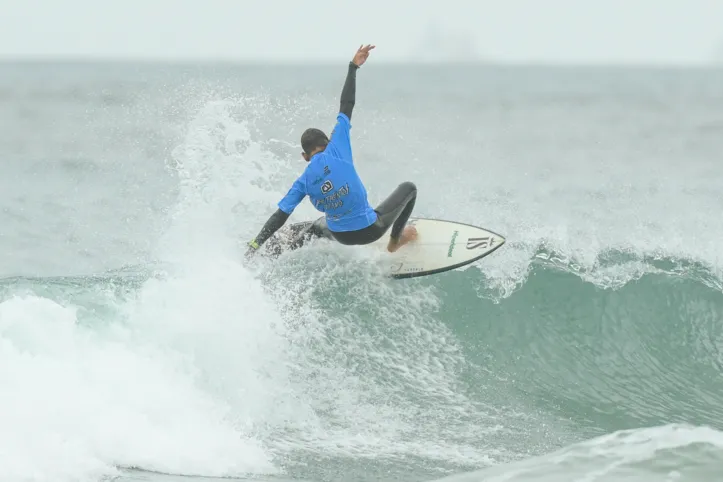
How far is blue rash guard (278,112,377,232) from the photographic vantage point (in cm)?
792

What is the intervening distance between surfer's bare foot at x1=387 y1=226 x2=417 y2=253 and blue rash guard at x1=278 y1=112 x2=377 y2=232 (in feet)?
2.98

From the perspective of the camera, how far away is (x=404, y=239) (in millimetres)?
9148

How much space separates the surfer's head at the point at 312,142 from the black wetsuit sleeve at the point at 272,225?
21.2 inches

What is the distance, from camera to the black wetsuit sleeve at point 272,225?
809 centimetres

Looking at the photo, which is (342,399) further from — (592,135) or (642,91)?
(642,91)

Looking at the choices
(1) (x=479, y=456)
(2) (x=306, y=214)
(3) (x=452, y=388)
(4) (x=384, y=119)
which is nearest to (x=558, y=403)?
(3) (x=452, y=388)

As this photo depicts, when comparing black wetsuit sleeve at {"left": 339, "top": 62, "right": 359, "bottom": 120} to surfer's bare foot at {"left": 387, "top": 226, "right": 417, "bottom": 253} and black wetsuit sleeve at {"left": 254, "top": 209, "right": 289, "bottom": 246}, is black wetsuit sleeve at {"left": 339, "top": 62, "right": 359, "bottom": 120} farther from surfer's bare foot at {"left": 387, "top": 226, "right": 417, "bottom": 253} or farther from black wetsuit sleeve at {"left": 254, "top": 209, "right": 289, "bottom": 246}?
surfer's bare foot at {"left": 387, "top": 226, "right": 417, "bottom": 253}

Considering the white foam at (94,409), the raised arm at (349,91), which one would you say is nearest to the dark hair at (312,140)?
the raised arm at (349,91)

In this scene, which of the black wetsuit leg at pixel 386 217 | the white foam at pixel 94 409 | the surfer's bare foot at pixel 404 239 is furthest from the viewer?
the surfer's bare foot at pixel 404 239

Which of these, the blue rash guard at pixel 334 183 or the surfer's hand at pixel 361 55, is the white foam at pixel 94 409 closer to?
the blue rash guard at pixel 334 183

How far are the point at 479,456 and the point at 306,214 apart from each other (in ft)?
12.7

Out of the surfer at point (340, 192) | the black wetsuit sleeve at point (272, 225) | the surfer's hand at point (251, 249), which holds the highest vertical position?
the surfer at point (340, 192)

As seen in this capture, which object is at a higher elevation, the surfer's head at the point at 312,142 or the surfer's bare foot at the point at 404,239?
the surfer's head at the point at 312,142

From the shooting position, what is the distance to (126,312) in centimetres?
763
